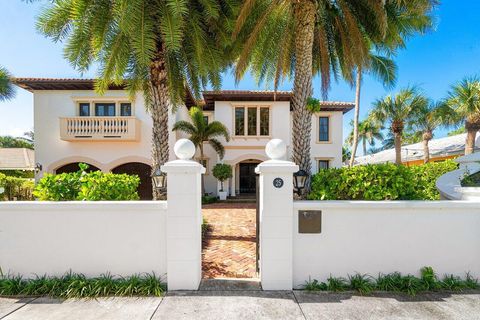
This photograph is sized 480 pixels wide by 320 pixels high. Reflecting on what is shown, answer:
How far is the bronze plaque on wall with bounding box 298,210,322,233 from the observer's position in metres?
3.88

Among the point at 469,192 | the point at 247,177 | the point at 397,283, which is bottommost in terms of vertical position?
the point at 397,283

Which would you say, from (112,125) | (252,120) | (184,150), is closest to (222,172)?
(252,120)

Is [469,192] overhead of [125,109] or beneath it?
beneath

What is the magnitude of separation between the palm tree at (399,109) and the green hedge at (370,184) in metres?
14.0

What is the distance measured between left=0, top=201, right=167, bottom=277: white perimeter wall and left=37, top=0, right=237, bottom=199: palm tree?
2.15 metres

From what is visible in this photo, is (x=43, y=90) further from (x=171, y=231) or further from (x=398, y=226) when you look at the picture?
(x=398, y=226)

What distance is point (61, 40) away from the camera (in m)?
6.33

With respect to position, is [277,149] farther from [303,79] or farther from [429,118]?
[429,118]

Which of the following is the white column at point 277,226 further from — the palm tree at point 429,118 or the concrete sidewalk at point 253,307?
the palm tree at point 429,118

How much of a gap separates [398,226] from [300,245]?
1702mm

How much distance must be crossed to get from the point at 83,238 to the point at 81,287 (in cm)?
76

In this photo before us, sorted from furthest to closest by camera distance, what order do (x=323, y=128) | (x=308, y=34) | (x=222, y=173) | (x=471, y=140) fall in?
(x=323, y=128) → (x=222, y=173) → (x=471, y=140) → (x=308, y=34)

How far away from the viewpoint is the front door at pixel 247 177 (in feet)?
59.9

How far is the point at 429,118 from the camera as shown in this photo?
16.5 m
